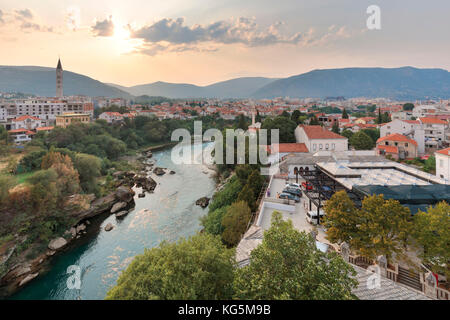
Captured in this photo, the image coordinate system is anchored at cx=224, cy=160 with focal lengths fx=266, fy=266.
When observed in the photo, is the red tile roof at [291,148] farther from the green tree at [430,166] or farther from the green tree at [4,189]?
the green tree at [4,189]

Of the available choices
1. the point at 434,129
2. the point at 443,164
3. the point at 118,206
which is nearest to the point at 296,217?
the point at 443,164

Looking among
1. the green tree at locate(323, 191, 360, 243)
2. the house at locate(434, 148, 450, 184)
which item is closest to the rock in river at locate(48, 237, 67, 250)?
the green tree at locate(323, 191, 360, 243)

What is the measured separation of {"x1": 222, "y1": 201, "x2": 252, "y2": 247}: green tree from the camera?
23.3ft

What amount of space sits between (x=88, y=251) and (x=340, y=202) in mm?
7970

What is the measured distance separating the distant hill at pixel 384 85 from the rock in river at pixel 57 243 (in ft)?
516

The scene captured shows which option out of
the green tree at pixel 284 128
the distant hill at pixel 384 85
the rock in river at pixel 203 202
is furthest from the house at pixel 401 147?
the distant hill at pixel 384 85

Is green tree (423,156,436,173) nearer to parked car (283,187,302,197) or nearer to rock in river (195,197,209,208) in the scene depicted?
parked car (283,187,302,197)

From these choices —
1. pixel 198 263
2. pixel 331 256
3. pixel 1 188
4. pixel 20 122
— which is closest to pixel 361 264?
pixel 331 256

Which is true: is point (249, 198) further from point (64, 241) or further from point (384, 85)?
point (384, 85)

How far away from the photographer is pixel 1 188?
882 centimetres

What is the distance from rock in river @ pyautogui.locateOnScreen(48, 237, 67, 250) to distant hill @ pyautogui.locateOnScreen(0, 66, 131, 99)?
84.4 m

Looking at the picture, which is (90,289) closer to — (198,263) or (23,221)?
(23,221)

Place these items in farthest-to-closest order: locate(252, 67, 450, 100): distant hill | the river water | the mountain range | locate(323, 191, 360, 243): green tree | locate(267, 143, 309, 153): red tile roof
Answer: locate(252, 67, 450, 100): distant hill, the mountain range, locate(267, 143, 309, 153): red tile roof, the river water, locate(323, 191, 360, 243): green tree

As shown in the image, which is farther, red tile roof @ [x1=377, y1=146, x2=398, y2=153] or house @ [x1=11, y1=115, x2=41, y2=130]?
house @ [x1=11, y1=115, x2=41, y2=130]
